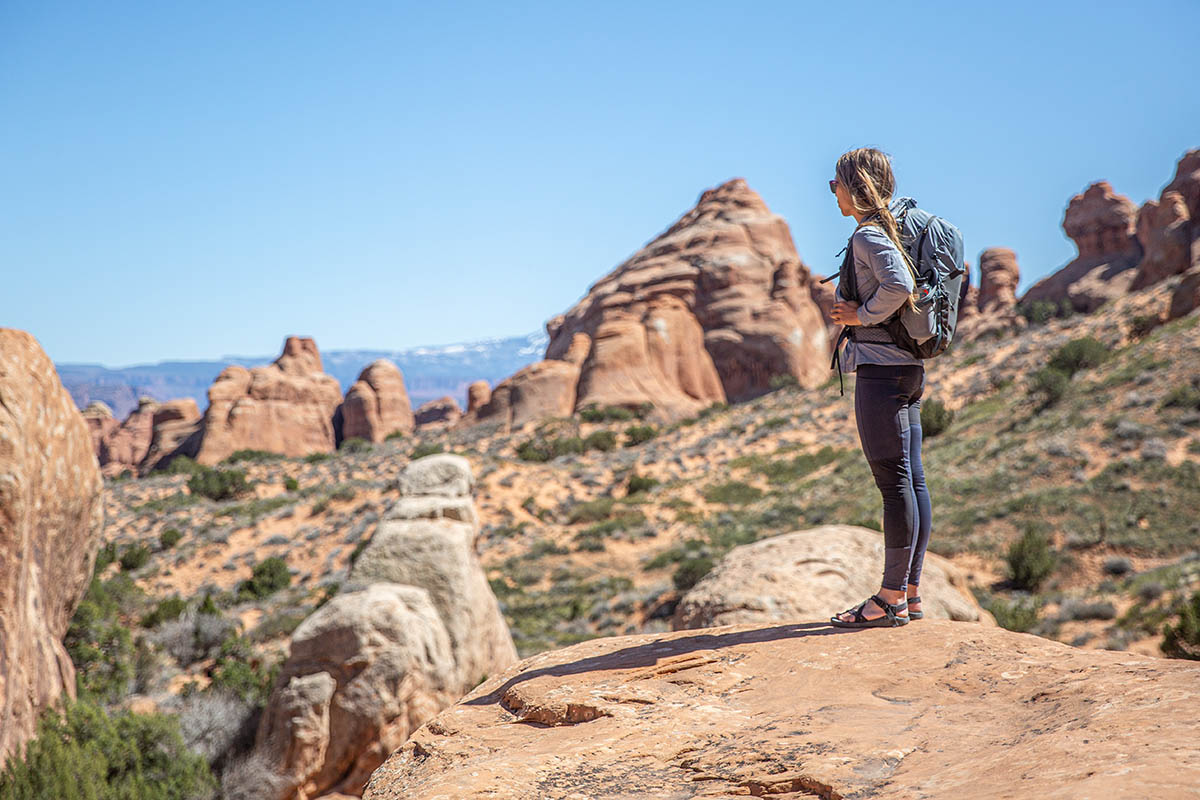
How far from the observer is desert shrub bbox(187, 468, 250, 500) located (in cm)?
2816

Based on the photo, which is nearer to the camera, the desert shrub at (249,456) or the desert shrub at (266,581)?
the desert shrub at (266,581)

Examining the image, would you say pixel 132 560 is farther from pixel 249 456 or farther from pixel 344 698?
pixel 249 456

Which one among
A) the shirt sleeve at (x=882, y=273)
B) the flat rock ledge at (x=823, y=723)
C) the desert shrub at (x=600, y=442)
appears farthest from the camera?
the desert shrub at (x=600, y=442)

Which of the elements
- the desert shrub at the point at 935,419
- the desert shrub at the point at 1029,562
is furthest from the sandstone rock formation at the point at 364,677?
the desert shrub at the point at 935,419

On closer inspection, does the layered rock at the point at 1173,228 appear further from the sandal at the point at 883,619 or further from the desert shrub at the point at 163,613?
the desert shrub at the point at 163,613

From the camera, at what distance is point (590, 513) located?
21.4 metres

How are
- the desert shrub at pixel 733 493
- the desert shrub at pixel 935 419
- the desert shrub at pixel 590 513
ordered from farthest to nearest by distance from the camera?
the desert shrub at pixel 935 419 → the desert shrub at pixel 733 493 → the desert shrub at pixel 590 513

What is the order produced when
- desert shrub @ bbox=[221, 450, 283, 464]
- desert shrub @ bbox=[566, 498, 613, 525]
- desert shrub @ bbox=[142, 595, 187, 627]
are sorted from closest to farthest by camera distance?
1. desert shrub @ bbox=[142, 595, 187, 627]
2. desert shrub @ bbox=[566, 498, 613, 525]
3. desert shrub @ bbox=[221, 450, 283, 464]

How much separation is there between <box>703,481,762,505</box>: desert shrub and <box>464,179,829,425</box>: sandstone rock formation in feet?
57.9

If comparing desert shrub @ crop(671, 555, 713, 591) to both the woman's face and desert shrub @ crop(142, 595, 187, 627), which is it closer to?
desert shrub @ crop(142, 595, 187, 627)

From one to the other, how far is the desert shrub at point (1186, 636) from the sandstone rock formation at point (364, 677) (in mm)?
7304

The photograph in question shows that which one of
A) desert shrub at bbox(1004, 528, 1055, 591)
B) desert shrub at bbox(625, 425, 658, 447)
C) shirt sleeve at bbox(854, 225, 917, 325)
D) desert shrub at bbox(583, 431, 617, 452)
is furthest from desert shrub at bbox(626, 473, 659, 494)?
shirt sleeve at bbox(854, 225, 917, 325)

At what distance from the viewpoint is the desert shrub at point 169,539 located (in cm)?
2002

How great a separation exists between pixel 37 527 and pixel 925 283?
6.22 metres
